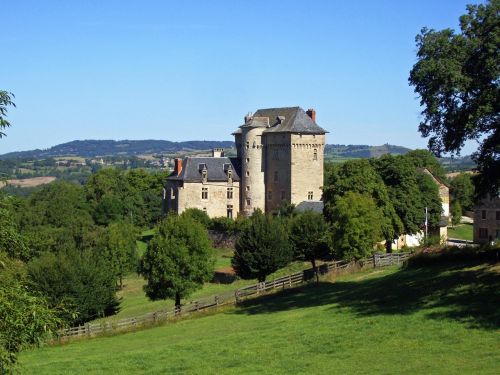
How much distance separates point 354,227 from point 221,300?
9.96 metres

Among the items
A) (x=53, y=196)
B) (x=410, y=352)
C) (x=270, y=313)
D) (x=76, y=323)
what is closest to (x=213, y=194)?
(x=53, y=196)

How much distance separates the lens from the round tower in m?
83.1

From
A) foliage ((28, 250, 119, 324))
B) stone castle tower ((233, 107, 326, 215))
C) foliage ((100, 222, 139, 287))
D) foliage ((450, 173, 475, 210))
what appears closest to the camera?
foliage ((28, 250, 119, 324))

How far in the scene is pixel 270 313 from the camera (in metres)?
34.9

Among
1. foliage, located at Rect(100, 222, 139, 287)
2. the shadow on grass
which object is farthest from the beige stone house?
the shadow on grass

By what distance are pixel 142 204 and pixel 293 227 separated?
46.7m

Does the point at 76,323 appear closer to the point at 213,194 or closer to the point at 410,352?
the point at 410,352

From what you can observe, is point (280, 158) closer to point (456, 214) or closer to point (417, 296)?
point (456, 214)

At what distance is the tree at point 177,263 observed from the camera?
4262cm

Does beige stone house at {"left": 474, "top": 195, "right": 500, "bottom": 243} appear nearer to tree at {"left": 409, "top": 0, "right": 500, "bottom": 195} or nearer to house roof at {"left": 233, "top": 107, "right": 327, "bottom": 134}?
house roof at {"left": 233, "top": 107, "right": 327, "bottom": 134}

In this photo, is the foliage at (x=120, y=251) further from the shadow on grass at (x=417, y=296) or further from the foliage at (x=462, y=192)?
the foliage at (x=462, y=192)

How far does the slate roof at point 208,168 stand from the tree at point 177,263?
39.2 m

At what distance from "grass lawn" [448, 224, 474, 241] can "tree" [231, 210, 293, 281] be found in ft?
145

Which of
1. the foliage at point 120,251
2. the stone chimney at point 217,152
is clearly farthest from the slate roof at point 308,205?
the foliage at point 120,251
